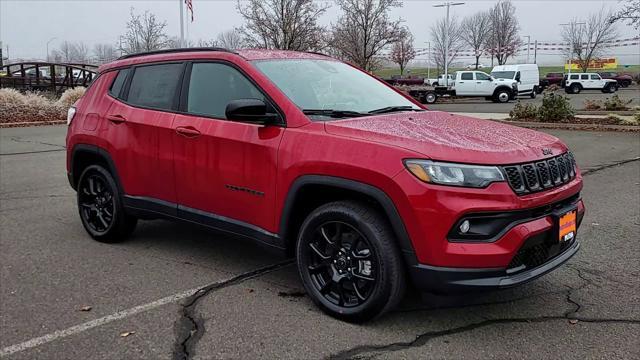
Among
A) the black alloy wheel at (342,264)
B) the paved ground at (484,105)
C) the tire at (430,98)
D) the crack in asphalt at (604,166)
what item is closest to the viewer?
the black alloy wheel at (342,264)

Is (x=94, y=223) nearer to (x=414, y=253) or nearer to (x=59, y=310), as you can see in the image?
(x=59, y=310)

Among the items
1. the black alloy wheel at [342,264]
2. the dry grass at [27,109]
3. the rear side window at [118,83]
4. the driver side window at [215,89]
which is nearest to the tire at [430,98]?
the dry grass at [27,109]

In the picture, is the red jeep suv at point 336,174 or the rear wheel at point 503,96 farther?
the rear wheel at point 503,96

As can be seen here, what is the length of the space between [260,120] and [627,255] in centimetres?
334

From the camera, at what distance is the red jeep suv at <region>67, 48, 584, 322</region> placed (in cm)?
310

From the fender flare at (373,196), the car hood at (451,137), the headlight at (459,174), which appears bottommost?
the fender flare at (373,196)

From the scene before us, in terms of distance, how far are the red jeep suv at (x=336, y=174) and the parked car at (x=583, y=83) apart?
45511 millimetres

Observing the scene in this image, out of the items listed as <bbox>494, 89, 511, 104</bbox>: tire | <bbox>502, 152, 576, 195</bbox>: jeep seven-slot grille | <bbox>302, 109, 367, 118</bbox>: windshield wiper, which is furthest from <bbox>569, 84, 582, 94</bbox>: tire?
<bbox>302, 109, 367, 118</bbox>: windshield wiper

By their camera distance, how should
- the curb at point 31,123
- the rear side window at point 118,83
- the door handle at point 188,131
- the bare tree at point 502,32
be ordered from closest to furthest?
1. the door handle at point 188,131
2. the rear side window at point 118,83
3. the curb at point 31,123
4. the bare tree at point 502,32

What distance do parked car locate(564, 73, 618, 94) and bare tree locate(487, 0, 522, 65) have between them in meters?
18.4

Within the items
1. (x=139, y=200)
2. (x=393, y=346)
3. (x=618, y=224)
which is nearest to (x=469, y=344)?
(x=393, y=346)

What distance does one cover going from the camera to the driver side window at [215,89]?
4129mm

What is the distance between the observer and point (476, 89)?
34.6 m

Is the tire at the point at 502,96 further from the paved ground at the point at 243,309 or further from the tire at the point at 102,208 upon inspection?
the tire at the point at 102,208
